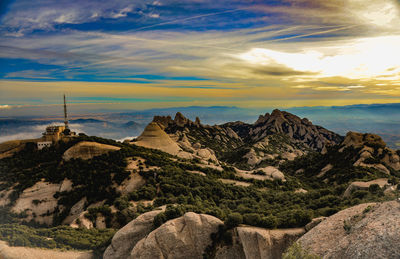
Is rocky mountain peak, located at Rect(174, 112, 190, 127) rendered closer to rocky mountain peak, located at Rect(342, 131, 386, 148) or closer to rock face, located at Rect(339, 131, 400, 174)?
rocky mountain peak, located at Rect(342, 131, 386, 148)

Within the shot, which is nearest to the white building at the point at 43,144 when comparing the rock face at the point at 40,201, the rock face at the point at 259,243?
the rock face at the point at 40,201

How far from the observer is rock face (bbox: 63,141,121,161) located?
64.5 metres

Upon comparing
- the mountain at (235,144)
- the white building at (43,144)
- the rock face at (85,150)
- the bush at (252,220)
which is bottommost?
the mountain at (235,144)

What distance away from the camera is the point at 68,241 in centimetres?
3531

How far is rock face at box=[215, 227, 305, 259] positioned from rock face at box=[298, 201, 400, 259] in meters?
2.26

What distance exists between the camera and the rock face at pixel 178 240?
24.9m

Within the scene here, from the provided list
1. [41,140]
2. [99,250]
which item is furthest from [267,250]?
[41,140]

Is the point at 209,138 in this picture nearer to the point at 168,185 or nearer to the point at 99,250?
the point at 168,185

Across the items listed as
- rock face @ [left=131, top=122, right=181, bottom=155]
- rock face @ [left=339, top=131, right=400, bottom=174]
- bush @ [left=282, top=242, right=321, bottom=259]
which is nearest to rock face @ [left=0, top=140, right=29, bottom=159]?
rock face @ [left=131, top=122, right=181, bottom=155]

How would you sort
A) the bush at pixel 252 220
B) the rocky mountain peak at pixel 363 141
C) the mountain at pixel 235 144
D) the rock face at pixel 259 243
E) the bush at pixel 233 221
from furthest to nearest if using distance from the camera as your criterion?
1. the mountain at pixel 235 144
2. the rocky mountain peak at pixel 363 141
3. the bush at pixel 233 221
4. the bush at pixel 252 220
5. the rock face at pixel 259 243

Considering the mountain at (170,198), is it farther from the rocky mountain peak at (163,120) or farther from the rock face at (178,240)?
the rocky mountain peak at (163,120)

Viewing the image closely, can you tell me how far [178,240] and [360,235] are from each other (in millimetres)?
16565

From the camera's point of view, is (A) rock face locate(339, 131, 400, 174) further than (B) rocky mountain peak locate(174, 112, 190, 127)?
No

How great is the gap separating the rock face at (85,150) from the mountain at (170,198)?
0.26m
